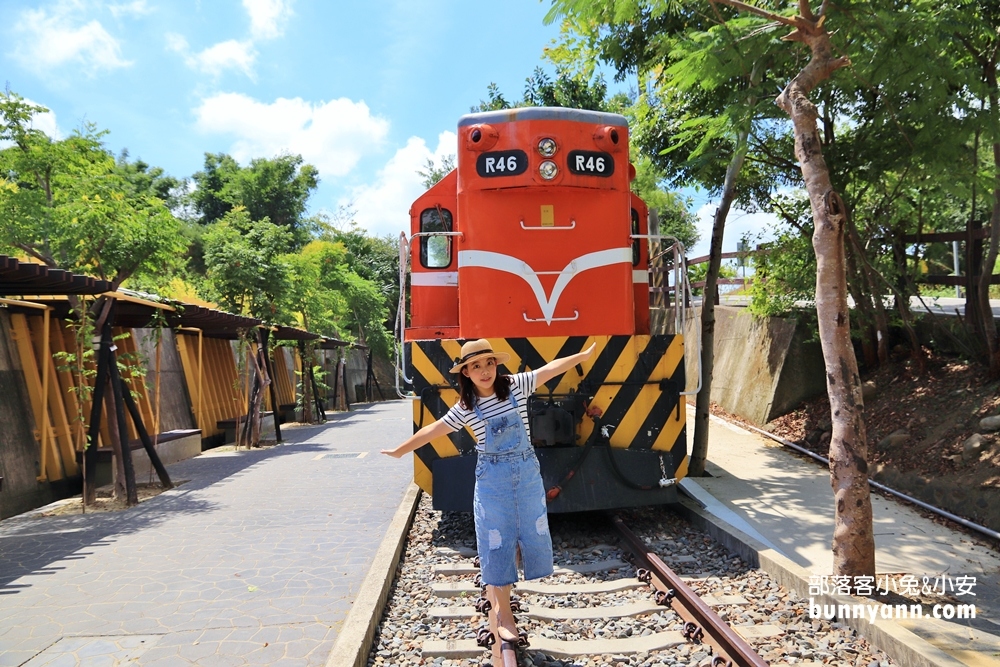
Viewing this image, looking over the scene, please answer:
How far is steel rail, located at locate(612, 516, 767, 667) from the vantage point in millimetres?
3678

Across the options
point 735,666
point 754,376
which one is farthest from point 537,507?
point 754,376

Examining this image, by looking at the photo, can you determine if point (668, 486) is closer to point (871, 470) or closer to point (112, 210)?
point (871, 470)

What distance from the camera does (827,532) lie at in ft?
20.1

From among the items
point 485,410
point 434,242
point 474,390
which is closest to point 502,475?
point 485,410

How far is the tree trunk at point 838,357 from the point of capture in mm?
4621

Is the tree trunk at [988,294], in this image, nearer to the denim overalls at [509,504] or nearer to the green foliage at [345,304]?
the denim overalls at [509,504]

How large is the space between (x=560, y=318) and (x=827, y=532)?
2894mm

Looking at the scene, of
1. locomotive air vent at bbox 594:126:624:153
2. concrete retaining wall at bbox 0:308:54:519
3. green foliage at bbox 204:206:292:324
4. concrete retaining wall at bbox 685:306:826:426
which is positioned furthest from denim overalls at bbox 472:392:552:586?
green foliage at bbox 204:206:292:324

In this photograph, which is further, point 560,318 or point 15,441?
point 15,441

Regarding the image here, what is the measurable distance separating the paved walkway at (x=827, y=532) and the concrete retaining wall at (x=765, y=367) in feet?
7.99

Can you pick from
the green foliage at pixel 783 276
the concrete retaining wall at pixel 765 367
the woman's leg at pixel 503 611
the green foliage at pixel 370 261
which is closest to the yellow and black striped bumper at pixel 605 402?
the woman's leg at pixel 503 611

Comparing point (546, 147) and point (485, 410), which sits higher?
point (546, 147)

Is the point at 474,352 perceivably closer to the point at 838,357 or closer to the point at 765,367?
the point at 838,357

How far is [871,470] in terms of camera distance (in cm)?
840
